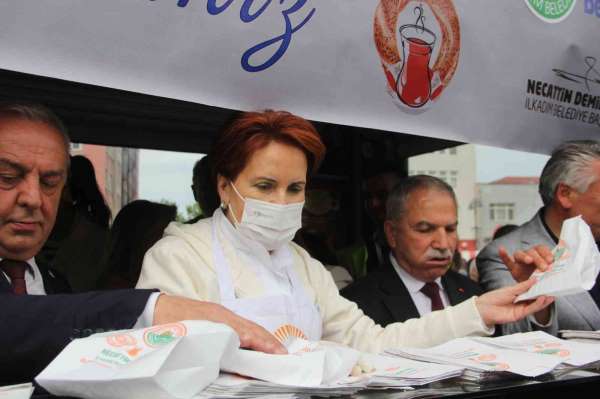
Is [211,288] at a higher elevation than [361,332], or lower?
higher

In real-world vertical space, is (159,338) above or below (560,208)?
below

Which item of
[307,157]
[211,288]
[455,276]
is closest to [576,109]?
[455,276]

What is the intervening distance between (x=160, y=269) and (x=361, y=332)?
799 mm

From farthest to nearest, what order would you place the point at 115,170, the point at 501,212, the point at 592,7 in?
1. the point at 501,212
2. the point at 115,170
3. the point at 592,7

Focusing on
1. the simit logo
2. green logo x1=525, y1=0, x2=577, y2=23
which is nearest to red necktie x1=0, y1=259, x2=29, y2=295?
green logo x1=525, y1=0, x2=577, y2=23

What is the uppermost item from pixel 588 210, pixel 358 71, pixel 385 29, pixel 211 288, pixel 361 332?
pixel 385 29

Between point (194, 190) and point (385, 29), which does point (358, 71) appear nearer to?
point (385, 29)

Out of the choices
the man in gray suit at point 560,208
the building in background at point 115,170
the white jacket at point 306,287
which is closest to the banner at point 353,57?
the man in gray suit at point 560,208

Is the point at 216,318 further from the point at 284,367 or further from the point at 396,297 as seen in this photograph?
the point at 396,297

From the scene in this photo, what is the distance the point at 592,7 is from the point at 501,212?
3015cm

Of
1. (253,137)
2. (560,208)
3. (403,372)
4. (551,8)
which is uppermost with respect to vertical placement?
(551,8)

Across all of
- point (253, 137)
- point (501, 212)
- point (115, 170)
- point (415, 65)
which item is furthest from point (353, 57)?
point (501, 212)

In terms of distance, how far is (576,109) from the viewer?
124 inches

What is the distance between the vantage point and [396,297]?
2949mm
